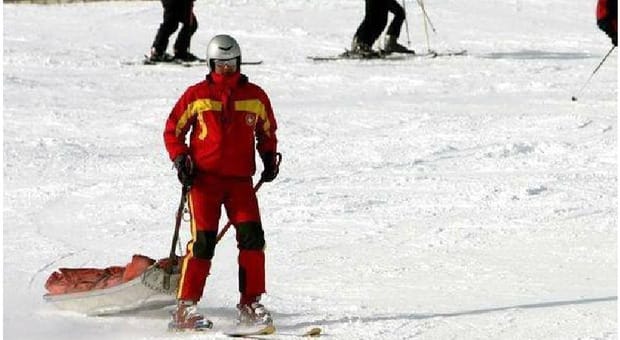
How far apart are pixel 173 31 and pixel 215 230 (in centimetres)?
979

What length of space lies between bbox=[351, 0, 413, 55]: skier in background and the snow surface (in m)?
0.47

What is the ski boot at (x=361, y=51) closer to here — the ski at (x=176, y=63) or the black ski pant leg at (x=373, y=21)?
the black ski pant leg at (x=373, y=21)

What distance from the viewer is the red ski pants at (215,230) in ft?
19.3

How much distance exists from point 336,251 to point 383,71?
285 inches

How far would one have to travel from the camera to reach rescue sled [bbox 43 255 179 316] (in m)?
6.13

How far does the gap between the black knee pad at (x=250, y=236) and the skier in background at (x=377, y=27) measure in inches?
384

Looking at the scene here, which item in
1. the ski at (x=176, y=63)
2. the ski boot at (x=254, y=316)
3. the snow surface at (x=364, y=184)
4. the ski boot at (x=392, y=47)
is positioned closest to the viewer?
the ski boot at (x=254, y=316)

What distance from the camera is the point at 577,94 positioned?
12945 millimetres

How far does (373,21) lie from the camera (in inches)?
608

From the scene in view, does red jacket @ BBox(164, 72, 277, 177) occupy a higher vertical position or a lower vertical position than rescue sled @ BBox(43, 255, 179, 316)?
higher

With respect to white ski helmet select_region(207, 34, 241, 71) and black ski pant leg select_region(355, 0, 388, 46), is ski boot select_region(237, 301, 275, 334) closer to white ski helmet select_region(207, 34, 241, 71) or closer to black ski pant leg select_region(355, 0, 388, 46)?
white ski helmet select_region(207, 34, 241, 71)

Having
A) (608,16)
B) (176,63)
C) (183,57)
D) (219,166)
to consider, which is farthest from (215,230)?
(183,57)

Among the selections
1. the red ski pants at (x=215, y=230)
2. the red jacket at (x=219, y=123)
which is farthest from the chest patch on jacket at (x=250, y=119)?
the red ski pants at (x=215, y=230)

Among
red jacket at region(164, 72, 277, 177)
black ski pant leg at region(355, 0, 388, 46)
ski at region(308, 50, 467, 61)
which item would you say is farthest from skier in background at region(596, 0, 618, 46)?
red jacket at region(164, 72, 277, 177)
